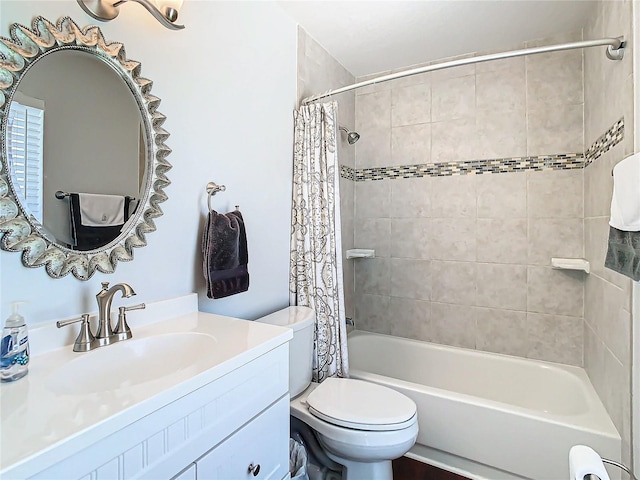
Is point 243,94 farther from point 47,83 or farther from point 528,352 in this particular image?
point 528,352

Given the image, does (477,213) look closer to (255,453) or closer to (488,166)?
(488,166)

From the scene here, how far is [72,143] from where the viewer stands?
1.01 metres

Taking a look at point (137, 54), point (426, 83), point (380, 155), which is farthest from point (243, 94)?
point (426, 83)

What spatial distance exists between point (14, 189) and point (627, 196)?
5.90 ft

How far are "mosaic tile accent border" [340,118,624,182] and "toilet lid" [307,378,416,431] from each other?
1.50 meters

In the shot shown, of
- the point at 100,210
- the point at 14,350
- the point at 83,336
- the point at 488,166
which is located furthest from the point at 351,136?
the point at 14,350

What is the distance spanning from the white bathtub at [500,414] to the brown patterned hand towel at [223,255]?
0.99 meters

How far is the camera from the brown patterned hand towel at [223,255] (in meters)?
1.36

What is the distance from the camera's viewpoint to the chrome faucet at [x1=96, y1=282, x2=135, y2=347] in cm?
100

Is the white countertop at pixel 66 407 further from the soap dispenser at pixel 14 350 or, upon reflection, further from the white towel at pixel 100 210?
the white towel at pixel 100 210

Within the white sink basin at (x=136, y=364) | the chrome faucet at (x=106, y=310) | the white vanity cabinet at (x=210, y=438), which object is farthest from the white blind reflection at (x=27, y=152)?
the white vanity cabinet at (x=210, y=438)

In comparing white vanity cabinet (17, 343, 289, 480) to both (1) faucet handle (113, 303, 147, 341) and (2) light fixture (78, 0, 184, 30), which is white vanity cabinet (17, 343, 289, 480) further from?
(2) light fixture (78, 0, 184, 30)

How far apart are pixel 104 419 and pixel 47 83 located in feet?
3.00

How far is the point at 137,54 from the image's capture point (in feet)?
3.83
